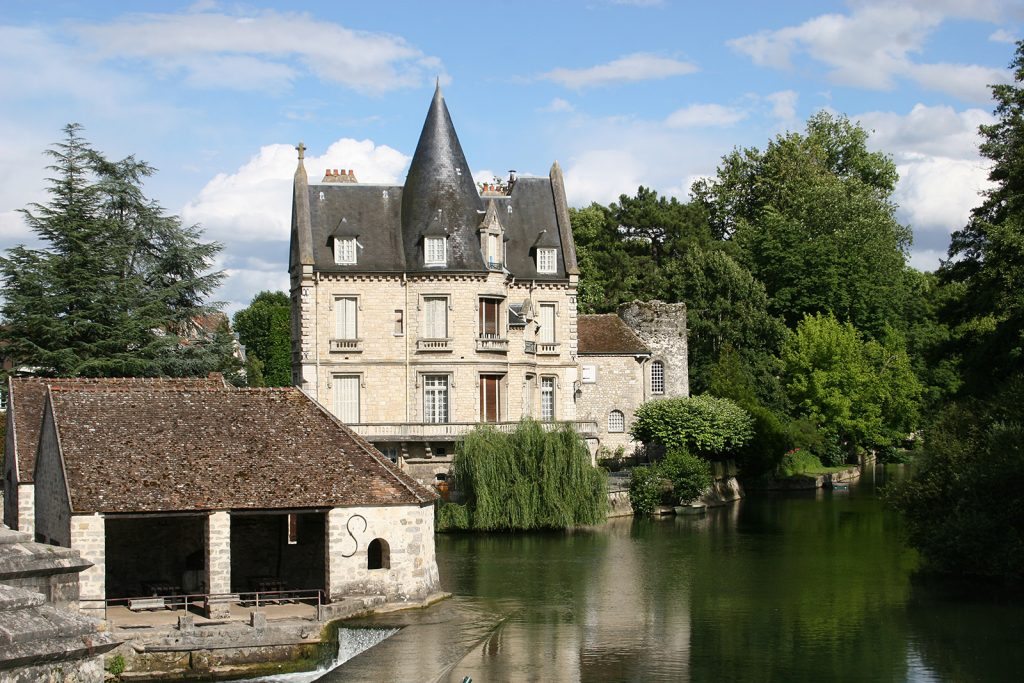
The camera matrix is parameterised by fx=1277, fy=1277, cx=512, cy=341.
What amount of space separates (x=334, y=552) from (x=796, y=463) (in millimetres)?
38020

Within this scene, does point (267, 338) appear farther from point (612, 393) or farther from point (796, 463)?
point (796, 463)

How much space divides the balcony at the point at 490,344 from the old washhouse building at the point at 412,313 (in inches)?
1.8

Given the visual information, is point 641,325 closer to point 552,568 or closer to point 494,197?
point 494,197

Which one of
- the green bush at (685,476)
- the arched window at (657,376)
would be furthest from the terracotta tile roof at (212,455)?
the arched window at (657,376)

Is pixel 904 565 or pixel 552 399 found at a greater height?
pixel 552 399

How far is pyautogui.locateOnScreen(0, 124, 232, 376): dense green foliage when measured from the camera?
141ft

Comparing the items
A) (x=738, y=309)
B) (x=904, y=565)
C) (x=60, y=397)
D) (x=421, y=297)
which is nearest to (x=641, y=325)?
(x=738, y=309)

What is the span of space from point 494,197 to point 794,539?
17157 mm

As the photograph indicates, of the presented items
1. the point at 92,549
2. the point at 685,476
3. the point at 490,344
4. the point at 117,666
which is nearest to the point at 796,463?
the point at 685,476

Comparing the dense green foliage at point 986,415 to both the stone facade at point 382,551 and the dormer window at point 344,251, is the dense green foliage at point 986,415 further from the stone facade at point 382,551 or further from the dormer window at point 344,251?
the dormer window at point 344,251

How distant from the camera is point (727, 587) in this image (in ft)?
95.2

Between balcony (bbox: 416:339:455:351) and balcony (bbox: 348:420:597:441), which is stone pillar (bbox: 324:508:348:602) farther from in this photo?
balcony (bbox: 416:339:455:351)

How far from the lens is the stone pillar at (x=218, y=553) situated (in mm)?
23344

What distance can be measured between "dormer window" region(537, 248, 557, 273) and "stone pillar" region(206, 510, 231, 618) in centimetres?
2421
